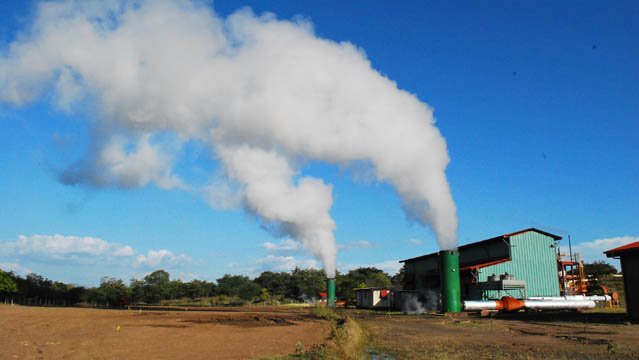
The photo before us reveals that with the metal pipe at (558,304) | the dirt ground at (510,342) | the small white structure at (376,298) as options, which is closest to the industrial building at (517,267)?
the metal pipe at (558,304)

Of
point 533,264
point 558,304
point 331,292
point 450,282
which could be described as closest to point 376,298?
point 331,292

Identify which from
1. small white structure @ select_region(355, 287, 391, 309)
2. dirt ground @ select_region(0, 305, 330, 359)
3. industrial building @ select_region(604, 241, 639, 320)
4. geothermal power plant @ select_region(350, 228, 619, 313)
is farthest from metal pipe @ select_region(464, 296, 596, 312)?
small white structure @ select_region(355, 287, 391, 309)

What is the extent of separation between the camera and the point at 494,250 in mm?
47250

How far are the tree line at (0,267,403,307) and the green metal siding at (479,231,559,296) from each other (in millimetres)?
27756

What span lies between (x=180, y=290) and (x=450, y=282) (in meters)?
78.1

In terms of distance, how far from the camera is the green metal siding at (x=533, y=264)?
44.2 m

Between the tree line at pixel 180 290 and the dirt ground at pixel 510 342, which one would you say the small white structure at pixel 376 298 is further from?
the dirt ground at pixel 510 342

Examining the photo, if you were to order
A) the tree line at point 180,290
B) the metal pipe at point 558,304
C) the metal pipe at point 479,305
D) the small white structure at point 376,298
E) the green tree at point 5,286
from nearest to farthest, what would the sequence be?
1. the metal pipe at point 479,305
2. the metal pipe at point 558,304
3. the small white structure at point 376,298
4. the green tree at point 5,286
5. the tree line at point 180,290

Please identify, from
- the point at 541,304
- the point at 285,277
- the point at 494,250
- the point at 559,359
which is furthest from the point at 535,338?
the point at 285,277

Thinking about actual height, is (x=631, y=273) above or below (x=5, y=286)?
above

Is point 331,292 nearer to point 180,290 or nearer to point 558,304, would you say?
→ point 558,304

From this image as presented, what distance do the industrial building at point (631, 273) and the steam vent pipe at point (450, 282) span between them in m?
10.1

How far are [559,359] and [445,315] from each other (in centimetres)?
2192

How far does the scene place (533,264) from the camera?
4534 cm
